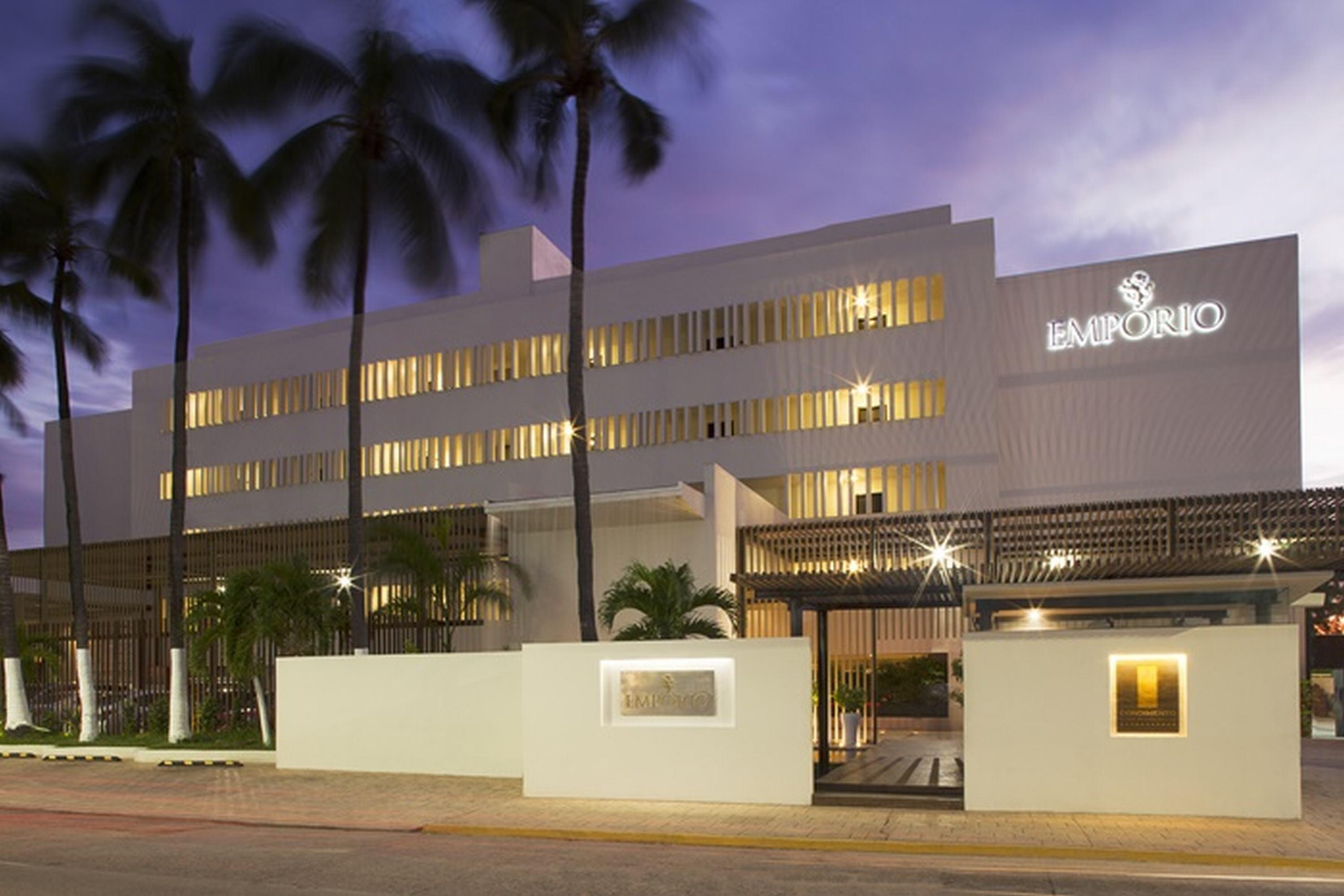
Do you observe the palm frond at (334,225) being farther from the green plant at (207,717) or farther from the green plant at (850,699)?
the green plant at (850,699)

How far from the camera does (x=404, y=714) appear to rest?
871 inches

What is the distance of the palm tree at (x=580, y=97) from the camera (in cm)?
2183

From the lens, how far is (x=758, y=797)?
17.5 meters

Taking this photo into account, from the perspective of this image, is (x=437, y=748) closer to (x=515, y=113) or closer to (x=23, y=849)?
(x=23, y=849)

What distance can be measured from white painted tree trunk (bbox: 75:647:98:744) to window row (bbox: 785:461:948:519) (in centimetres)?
2332

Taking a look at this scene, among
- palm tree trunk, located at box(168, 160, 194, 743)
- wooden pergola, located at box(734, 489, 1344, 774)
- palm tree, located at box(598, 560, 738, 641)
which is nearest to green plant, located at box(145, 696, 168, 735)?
palm tree trunk, located at box(168, 160, 194, 743)

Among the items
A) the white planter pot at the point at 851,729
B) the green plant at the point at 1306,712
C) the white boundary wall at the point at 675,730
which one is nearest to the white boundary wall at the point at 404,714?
the white boundary wall at the point at 675,730

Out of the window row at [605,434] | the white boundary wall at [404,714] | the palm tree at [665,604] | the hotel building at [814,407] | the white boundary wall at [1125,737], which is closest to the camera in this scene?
the white boundary wall at [1125,737]

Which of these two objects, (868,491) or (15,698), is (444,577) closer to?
(15,698)

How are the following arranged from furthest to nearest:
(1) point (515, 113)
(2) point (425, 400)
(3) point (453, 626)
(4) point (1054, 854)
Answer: (2) point (425, 400) → (3) point (453, 626) → (1) point (515, 113) → (4) point (1054, 854)

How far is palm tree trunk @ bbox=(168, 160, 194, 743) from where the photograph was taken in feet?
87.4

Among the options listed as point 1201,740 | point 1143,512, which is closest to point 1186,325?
point 1143,512

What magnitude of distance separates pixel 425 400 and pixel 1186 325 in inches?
1176

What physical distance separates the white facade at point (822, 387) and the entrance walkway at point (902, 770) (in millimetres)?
6410
